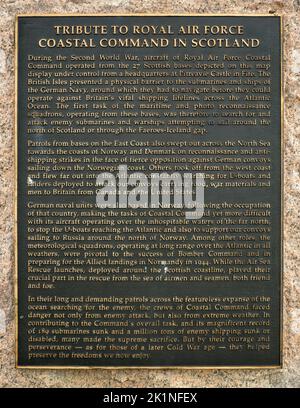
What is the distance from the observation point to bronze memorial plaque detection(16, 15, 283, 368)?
3.62 metres

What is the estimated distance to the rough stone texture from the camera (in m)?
3.70

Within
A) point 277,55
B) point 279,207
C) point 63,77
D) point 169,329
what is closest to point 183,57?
point 277,55

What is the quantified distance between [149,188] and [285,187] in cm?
111

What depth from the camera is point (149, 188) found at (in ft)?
11.8

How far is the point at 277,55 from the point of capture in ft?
11.9

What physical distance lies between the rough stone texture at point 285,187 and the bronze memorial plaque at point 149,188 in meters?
0.12

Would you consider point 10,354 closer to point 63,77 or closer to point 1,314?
point 1,314

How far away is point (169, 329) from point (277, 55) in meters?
2.35

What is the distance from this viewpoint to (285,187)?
3701 mm

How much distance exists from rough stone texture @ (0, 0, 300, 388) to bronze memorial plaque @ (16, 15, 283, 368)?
0.12m

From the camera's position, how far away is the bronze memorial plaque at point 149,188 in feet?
11.9

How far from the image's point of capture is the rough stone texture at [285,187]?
A: 3.70 meters
